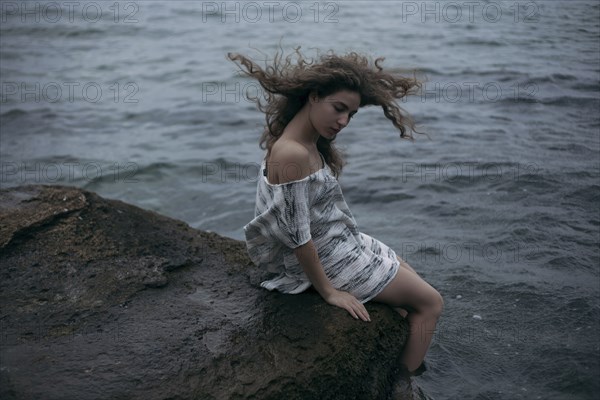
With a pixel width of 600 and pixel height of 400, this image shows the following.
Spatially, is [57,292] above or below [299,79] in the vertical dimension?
below

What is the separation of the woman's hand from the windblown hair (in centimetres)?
72

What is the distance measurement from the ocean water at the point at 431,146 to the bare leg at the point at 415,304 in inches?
16.3

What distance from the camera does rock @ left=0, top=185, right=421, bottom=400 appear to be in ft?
9.45

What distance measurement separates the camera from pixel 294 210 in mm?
3320

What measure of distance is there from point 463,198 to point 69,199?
395 cm

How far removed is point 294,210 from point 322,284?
41cm

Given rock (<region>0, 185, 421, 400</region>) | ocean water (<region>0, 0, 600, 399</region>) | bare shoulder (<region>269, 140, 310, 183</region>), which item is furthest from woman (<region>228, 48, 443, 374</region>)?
ocean water (<region>0, 0, 600, 399</region>)

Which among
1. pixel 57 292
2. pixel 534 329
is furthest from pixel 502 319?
pixel 57 292

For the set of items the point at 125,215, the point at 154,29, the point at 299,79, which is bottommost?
the point at 125,215

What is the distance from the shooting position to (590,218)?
6.03 metres

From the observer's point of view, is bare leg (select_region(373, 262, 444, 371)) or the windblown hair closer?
the windblown hair

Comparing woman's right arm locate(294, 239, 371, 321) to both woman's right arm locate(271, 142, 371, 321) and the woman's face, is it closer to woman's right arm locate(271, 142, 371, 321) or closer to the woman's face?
woman's right arm locate(271, 142, 371, 321)

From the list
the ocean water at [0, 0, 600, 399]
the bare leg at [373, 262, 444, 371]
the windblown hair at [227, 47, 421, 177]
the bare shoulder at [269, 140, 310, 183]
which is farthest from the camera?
the ocean water at [0, 0, 600, 399]

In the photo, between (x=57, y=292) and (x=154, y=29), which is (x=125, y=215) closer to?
(x=57, y=292)
